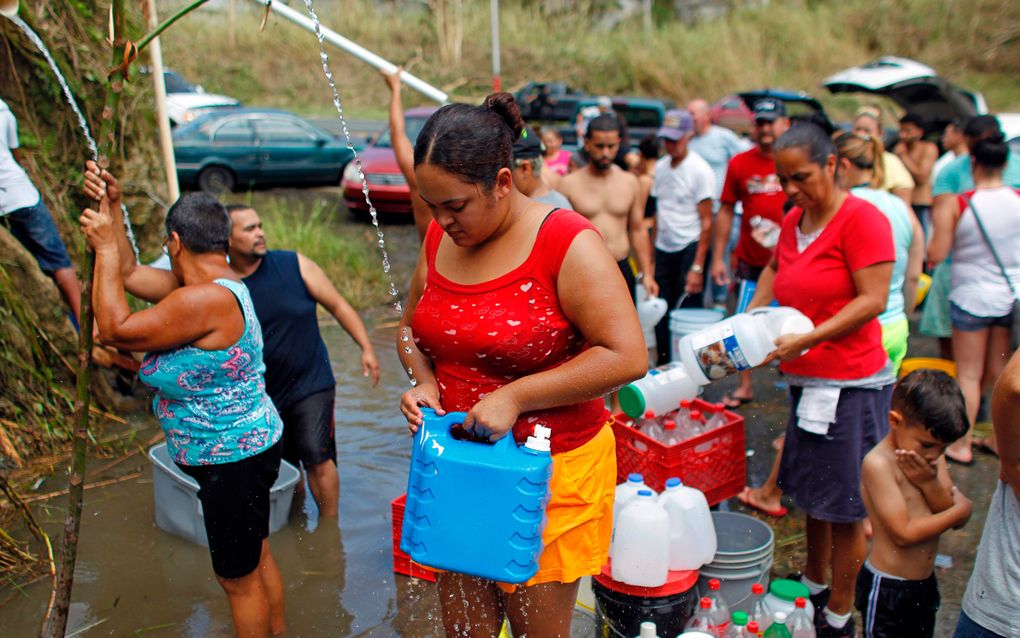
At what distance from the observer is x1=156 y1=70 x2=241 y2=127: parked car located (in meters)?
16.4

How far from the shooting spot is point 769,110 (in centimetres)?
639

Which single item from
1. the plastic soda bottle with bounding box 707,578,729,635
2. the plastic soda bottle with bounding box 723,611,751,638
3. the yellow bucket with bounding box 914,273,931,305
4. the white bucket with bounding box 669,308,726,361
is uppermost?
the plastic soda bottle with bounding box 723,611,751,638

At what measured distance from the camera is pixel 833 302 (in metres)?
3.51

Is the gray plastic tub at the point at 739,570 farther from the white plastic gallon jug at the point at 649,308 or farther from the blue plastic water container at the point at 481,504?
the white plastic gallon jug at the point at 649,308

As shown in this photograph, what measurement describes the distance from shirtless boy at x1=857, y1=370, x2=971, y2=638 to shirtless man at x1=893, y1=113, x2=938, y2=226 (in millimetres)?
5545

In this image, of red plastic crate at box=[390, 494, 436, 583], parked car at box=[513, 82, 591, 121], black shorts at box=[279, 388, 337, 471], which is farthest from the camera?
parked car at box=[513, 82, 591, 121]

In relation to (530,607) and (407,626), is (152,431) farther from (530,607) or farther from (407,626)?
(530,607)

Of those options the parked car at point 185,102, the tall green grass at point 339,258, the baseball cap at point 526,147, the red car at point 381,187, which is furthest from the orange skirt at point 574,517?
the parked car at point 185,102

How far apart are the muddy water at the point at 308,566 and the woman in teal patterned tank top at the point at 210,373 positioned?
0.56m

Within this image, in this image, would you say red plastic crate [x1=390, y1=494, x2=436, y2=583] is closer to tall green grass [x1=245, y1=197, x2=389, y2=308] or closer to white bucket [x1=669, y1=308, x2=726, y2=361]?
white bucket [x1=669, y1=308, x2=726, y2=361]

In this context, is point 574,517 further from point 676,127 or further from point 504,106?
point 676,127

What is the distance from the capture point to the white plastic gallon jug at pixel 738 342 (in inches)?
145

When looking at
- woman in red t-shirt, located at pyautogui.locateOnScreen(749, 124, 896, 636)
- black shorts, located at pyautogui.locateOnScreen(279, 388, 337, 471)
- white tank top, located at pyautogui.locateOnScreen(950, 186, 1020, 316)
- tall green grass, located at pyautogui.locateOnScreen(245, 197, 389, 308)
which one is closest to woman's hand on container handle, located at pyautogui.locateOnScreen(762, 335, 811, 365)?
woman in red t-shirt, located at pyautogui.locateOnScreen(749, 124, 896, 636)

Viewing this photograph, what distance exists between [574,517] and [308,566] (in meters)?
2.31
